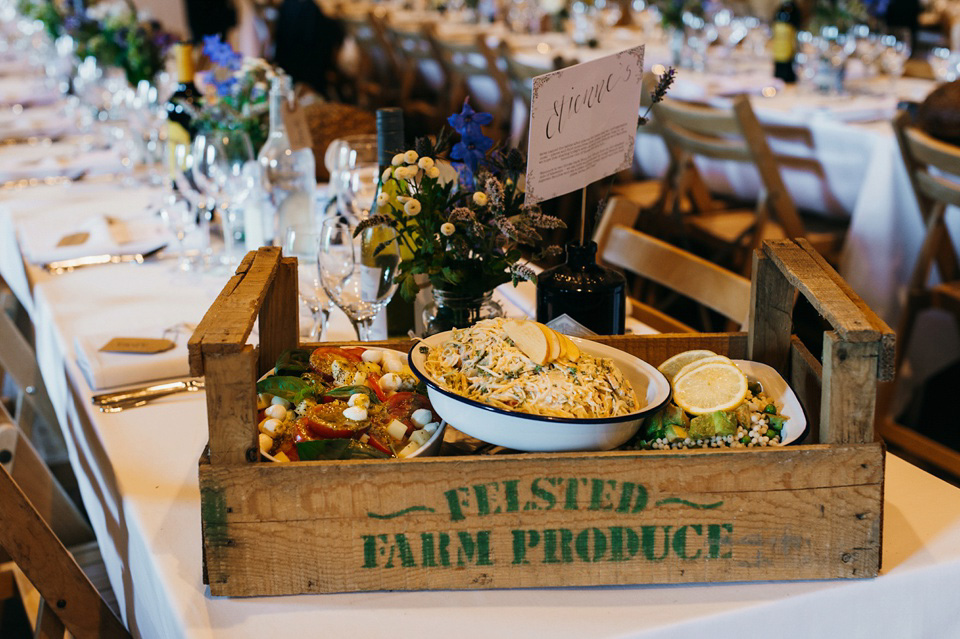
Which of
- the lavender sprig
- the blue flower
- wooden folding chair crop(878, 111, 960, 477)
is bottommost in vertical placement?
wooden folding chair crop(878, 111, 960, 477)

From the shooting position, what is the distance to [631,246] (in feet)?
5.57

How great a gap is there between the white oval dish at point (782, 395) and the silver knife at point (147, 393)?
65 centimetres

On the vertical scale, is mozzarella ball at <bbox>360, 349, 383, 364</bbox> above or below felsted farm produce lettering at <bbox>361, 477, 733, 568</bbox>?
above

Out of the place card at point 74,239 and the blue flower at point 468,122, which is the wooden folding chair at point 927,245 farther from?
the place card at point 74,239

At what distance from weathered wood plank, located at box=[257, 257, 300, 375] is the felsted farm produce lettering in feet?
0.97

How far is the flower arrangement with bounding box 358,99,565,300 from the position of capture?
1033 mm

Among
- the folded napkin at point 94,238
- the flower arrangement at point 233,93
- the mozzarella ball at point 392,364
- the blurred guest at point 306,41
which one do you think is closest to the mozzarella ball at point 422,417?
the mozzarella ball at point 392,364

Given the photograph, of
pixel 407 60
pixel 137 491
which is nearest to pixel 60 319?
pixel 137 491

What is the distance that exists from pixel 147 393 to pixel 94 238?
2.56ft

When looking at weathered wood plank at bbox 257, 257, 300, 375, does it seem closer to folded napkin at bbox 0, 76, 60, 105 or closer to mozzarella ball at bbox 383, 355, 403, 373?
mozzarella ball at bbox 383, 355, 403, 373

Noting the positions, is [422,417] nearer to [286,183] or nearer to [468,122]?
[468,122]

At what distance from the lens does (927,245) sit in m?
2.47

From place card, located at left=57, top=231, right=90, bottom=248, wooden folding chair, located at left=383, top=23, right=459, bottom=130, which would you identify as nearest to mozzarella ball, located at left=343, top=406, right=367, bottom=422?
place card, located at left=57, top=231, right=90, bottom=248

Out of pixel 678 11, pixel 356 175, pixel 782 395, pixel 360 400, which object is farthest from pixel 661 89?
pixel 678 11
